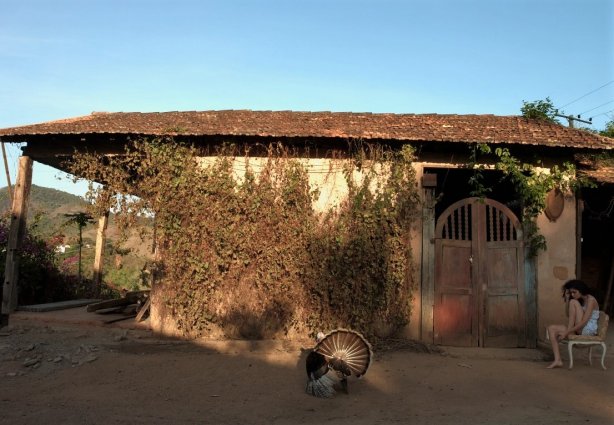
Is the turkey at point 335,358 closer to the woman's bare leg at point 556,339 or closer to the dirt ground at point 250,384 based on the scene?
the dirt ground at point 250,384

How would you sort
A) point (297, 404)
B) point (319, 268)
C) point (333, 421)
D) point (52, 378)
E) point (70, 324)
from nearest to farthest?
point (333, 421)
point (297, 404)
point (52, 378)
point (319, 268)
point (70, 324)

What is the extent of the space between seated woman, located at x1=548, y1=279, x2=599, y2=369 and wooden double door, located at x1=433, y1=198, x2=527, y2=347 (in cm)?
Result: 110

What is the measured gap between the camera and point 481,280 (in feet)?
25.5

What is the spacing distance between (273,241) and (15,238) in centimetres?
463

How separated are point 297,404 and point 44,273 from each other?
7952 mm

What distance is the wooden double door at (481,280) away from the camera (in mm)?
7688

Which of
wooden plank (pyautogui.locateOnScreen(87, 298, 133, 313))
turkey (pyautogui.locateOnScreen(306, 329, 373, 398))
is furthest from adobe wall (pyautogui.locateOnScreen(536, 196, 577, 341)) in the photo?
wooden plank (pyautogui.locateOnScreen(87, 298, 133, 313))

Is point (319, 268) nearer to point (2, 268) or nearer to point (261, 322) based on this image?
point (261, 322)

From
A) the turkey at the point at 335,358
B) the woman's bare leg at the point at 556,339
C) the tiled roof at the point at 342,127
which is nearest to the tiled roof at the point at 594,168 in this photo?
the tiled roof at the point at 342,127

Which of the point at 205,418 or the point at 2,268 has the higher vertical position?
the point at 2,268

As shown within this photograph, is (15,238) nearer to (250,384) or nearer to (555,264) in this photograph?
(250,384)

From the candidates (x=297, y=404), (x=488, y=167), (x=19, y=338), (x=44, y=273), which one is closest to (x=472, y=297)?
(x=488, y=167)

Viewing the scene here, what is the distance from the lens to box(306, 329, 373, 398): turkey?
5375 mm

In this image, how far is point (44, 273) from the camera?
1073 cm
